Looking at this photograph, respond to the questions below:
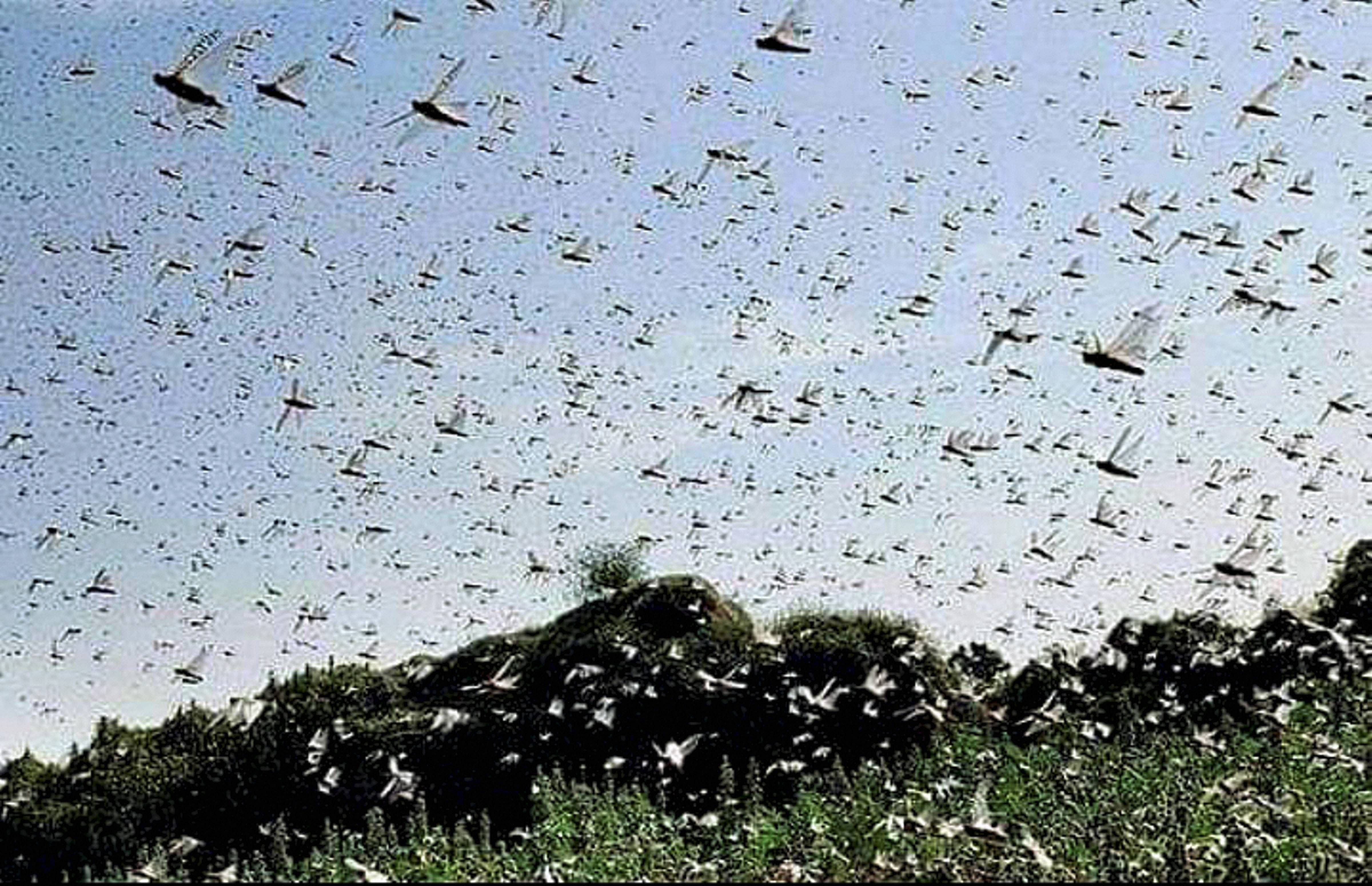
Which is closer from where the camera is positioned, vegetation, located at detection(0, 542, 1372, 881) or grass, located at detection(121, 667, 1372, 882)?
grass, located at detection(121, 667, 1372, 882)

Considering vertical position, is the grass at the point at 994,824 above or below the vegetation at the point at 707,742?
above

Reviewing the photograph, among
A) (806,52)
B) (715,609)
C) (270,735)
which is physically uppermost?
(806,52)

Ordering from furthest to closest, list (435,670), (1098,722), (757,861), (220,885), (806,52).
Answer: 1. (435,670)
2. (1098,722)
3. (757,861)
4. (806,52)
5. (220,885)

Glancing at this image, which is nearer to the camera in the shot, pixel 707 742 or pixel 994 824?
pixel 994 824

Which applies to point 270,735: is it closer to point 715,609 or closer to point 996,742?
point 715,609

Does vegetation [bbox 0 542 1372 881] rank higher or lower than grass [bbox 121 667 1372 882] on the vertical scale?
lower

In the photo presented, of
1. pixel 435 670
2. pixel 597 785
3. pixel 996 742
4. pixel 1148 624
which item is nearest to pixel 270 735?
pixel 435 670

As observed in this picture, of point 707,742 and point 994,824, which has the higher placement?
point 994,824

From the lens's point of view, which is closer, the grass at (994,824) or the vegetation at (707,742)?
the grass at (994,824)
